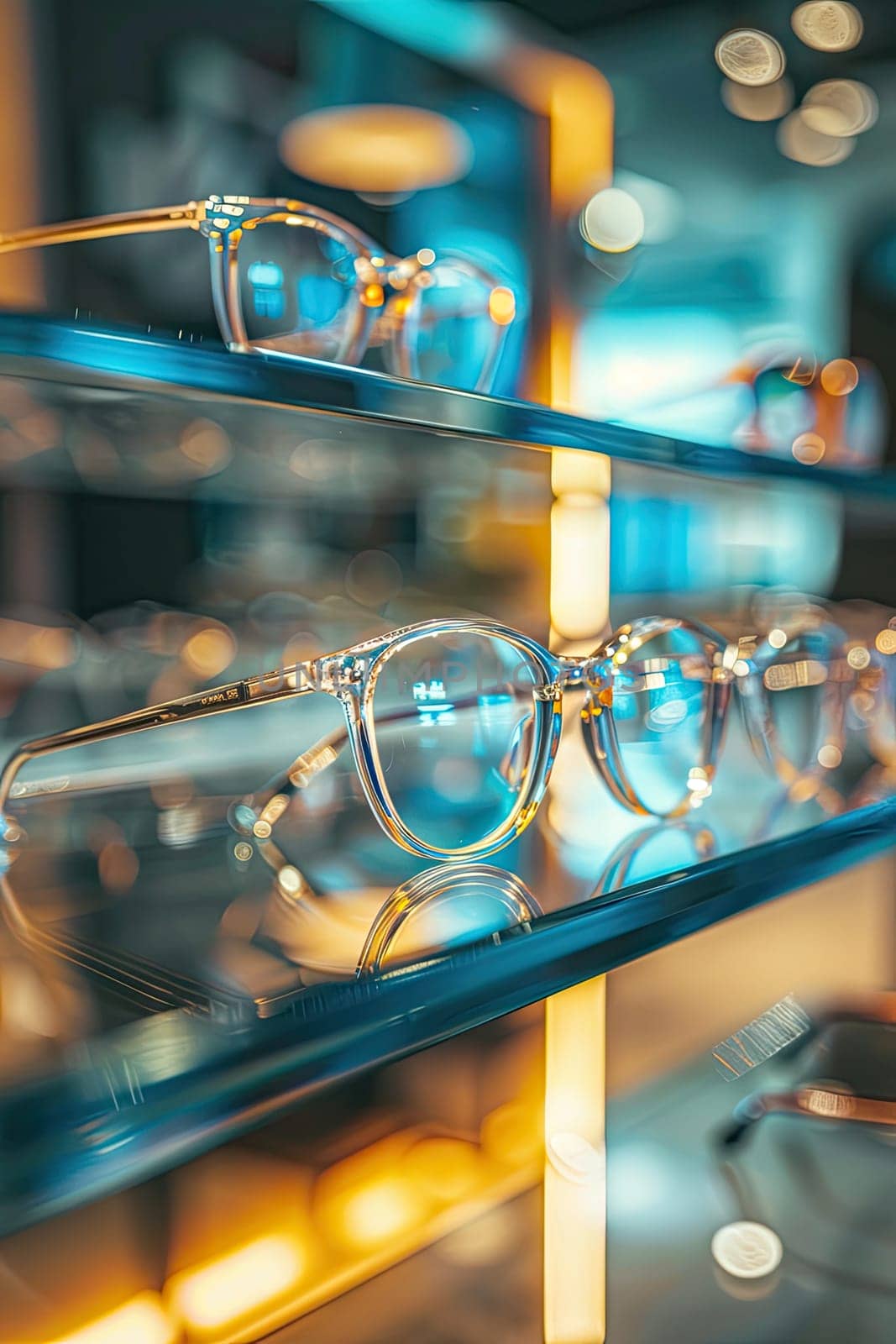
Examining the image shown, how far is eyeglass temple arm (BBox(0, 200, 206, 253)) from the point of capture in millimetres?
360

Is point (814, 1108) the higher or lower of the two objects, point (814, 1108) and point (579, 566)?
the lower

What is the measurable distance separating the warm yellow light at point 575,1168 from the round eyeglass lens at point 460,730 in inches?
7.3

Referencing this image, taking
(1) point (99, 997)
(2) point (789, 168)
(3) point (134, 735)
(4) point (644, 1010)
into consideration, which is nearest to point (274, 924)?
(1) point (99, 997)

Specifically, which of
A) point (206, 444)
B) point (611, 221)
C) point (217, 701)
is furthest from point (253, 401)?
point (611, 221)

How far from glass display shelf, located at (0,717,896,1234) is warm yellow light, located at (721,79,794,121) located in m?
0.46

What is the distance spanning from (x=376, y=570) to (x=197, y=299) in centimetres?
15

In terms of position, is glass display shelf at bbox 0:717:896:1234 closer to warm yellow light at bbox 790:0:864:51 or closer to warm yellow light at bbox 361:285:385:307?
warm yellow light at bbox 361:285:385:307

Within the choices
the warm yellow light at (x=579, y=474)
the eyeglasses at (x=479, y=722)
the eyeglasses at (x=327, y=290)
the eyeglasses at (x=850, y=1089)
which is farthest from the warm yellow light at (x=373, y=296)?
the eyeglasses at (x=850, y=1089)

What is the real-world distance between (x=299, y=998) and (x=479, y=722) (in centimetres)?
17

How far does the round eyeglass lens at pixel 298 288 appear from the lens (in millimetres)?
361

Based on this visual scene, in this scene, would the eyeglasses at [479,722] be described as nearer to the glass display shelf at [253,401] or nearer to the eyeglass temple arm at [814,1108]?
the glass display shelf at [253,401]

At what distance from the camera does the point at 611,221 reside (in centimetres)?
69

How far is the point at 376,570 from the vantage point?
0.56 metres

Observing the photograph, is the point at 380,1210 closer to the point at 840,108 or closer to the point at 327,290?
the point at 327,290
